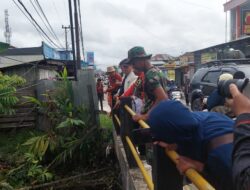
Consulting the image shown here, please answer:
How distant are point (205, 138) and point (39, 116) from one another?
9.02 metres

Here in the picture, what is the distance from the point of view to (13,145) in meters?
9.77

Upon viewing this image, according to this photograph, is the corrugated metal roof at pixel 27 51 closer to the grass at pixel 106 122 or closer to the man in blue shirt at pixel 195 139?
the grass at pixel 106 122

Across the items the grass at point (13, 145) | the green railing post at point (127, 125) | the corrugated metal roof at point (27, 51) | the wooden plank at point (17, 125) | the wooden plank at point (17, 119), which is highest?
the corrugated metal roof at point (27, 51)

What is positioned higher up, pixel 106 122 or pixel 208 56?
pixel 208 56

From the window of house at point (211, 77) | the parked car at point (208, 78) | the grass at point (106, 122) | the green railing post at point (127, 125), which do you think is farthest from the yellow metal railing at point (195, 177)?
the window of house at point (211, 77)

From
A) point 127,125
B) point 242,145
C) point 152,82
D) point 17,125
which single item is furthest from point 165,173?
point 17,125

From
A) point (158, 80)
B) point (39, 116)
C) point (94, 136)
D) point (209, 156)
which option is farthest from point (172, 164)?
point (39, 116)

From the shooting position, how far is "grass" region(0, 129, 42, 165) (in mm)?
8680

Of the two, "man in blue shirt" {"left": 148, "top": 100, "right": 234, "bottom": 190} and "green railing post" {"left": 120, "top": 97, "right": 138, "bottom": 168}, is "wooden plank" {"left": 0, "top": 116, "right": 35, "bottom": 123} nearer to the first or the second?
"green railing post" {"left": 120, "top": 97, "right": 138, "bottom": 168}

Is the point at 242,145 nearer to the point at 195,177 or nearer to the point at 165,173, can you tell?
the point at 195,177

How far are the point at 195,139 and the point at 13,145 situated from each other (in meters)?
8.30

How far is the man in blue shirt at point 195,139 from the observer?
2.05m

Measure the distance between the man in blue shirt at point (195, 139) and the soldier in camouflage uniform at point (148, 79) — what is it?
1.51m

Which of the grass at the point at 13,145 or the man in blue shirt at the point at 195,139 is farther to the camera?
the grass at the point at 13,145
